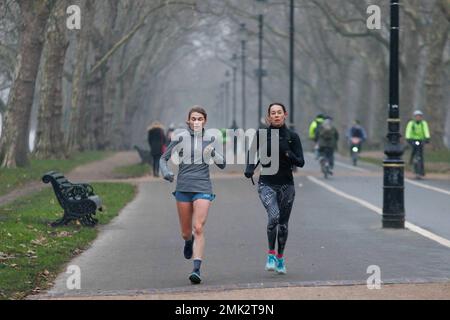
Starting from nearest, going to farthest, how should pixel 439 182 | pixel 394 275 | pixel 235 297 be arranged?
pixel 235 297 → pixel 394 275 → pixel 439 182

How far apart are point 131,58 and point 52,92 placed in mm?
23645

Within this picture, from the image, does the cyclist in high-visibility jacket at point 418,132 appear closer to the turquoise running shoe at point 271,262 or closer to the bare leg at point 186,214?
the turquoise running shoe at point 271,262

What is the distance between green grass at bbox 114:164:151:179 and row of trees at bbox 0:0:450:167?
9.68 ft

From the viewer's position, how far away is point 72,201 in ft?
59.7

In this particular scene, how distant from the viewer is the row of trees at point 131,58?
34.5m

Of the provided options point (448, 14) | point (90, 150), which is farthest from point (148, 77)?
point (448, 14)

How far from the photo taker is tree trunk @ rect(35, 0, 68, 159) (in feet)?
129

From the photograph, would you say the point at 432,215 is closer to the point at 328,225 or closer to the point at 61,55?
the point at 328,225

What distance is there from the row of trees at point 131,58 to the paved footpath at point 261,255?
34.6ft

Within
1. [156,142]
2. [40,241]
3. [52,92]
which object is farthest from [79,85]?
[40,241]

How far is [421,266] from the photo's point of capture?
44.1 ft

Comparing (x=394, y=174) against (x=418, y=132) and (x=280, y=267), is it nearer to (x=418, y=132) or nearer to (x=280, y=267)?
(x=280, y=267)

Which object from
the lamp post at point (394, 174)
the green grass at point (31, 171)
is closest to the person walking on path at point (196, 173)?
the lamp post at point (394, 174)
